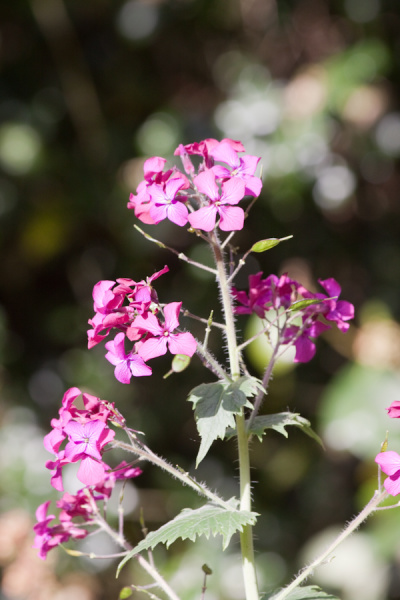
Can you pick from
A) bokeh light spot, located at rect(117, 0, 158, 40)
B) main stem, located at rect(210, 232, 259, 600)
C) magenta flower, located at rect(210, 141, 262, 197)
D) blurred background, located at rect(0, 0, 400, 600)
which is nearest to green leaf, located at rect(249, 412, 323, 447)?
main stem, located at rect(210, 232, 259, 600)

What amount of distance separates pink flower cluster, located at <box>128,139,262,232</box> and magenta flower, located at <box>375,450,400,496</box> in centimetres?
25

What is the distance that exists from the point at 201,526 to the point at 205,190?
0.31m

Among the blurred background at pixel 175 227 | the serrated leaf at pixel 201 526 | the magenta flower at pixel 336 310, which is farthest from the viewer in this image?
the blurred background at pixel 175 227

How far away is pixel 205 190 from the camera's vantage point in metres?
0.67

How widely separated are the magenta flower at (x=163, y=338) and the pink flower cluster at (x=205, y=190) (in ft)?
0.29

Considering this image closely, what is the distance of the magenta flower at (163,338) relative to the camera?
64 cm

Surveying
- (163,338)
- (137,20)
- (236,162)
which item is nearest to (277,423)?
(163,338)

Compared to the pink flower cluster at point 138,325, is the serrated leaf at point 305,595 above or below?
below

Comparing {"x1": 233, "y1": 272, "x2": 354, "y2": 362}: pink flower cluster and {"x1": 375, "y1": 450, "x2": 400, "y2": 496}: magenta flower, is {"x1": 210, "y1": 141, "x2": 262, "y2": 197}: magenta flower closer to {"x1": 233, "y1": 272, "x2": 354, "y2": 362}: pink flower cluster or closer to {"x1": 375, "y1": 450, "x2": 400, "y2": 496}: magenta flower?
Result: {"x1": 233, "y1": 272, "x2": 354, "y2": 362}: pink flower cluster

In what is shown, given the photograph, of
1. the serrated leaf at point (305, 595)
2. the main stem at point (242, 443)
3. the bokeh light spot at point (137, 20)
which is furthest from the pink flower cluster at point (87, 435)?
the bokeh light spot at point (137, 20)

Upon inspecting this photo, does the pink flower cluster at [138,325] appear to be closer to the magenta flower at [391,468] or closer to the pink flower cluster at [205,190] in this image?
the pink flower cluster at [205,190]

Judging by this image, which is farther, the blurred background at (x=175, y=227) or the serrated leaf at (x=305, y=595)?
the blurred background at (x=175, y=227)

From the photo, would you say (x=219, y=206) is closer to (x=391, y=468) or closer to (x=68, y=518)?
(x=391, y=468)

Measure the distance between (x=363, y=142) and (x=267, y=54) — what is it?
558mm
